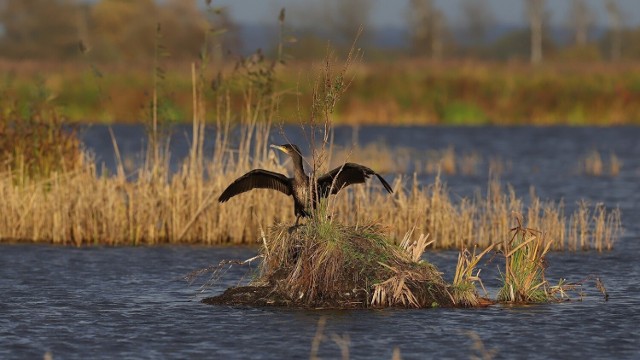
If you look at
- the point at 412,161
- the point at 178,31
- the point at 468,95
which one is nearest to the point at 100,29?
the point at 178,31

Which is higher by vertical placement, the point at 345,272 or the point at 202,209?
the point at 202,209

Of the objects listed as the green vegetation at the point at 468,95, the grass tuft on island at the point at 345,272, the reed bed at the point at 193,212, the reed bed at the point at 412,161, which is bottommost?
the grass tuft on island at the point at 345,272

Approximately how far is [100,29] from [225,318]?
74.2 metres

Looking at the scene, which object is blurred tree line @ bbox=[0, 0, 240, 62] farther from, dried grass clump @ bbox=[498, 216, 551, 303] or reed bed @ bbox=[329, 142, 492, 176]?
dried grass clump @ bbox=[498, 216, 551, 303]

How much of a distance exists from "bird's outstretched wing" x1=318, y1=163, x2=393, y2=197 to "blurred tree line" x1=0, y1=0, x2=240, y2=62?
54.3 meters

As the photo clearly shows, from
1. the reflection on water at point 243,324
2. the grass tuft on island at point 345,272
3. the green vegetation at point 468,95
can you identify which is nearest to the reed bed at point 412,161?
the green vegetation at point 468,95

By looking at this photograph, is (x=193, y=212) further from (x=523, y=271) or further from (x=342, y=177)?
(x=523, y=271)

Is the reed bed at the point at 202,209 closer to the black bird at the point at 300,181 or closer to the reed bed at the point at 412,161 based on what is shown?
the black bird at the point at 300,181

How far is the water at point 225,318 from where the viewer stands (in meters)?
10.5

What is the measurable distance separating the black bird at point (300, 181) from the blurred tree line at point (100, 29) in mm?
54143

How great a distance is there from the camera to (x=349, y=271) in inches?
475

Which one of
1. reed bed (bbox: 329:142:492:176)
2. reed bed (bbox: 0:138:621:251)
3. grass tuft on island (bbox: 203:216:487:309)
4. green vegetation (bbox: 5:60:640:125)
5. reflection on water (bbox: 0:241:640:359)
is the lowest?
reflection on water (bbox: 0:241:640:359)

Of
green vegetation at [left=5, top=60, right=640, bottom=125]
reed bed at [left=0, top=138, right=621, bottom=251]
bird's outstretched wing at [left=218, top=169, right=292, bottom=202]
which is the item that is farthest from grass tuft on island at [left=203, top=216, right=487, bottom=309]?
green vegetation at [left=5, top=60, right=640, bottom=125]

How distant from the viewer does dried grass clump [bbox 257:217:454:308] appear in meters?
12.0
